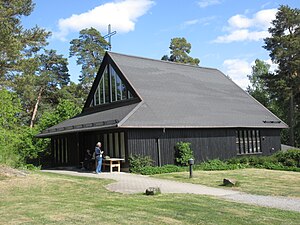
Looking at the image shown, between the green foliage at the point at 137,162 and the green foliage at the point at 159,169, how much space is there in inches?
11.8

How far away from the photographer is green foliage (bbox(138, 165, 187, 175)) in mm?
20003

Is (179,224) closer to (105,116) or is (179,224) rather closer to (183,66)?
(105,116)

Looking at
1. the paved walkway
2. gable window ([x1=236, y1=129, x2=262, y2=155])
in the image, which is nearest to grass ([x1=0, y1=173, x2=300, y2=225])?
the paved walkway

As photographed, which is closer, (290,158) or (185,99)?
(290,158)

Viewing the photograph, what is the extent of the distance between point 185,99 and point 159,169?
25.2 feet

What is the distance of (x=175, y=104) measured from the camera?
82.6 ft

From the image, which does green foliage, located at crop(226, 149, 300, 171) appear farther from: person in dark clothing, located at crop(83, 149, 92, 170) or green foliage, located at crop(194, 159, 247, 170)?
person in dark clothing, located at crop(83, 149, 92, 170)

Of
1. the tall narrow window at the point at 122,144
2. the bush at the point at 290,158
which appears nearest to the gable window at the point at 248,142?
the bush at the point at 290,158

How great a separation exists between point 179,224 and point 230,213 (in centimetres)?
192

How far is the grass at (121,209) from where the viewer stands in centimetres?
798

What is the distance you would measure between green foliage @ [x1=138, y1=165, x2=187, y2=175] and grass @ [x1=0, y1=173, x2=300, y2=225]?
7.53 m

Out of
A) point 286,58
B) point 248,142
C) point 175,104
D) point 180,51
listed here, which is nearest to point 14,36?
point 175,104

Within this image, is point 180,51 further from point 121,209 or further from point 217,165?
point 121,209

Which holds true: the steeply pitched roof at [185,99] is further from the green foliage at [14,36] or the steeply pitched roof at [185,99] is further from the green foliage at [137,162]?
the green foliage at [14,36]
